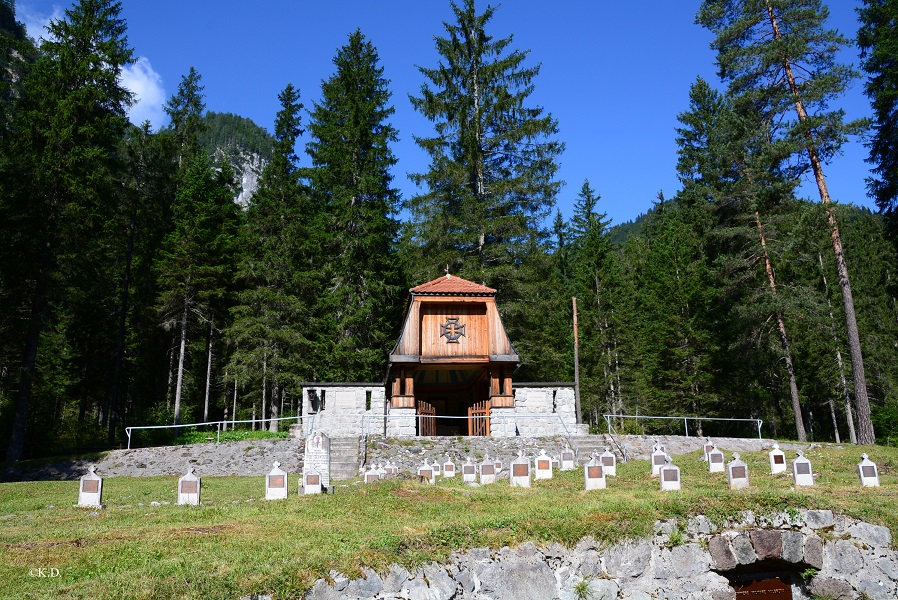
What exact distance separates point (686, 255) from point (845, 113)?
482 inches

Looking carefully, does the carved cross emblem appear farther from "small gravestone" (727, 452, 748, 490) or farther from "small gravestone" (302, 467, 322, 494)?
"small gravestone" (727, 452, 748, 490)

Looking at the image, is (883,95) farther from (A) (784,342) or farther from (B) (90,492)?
(B) (90,492)

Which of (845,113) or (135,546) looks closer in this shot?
(135,546)

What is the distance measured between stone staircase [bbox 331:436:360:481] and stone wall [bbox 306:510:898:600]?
32.1ft

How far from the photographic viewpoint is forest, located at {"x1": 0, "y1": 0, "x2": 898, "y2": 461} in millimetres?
21922

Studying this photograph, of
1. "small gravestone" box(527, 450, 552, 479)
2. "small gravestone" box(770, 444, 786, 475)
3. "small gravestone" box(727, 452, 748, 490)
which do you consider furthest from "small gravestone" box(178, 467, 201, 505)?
"small gravestone" box(770, 444, 786, 475)

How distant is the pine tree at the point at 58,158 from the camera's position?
21.3 metres

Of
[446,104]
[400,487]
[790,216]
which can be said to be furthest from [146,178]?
[790,216]

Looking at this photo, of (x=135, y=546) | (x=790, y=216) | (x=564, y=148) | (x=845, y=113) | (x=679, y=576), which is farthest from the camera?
(x=564, y=148)

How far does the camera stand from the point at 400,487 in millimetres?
12797

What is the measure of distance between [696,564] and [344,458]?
39.3 feet

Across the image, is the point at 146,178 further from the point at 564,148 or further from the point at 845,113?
the point at 845,113

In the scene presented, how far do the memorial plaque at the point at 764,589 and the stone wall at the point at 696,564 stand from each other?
88 millimetres

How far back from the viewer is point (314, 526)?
29.8 ft
